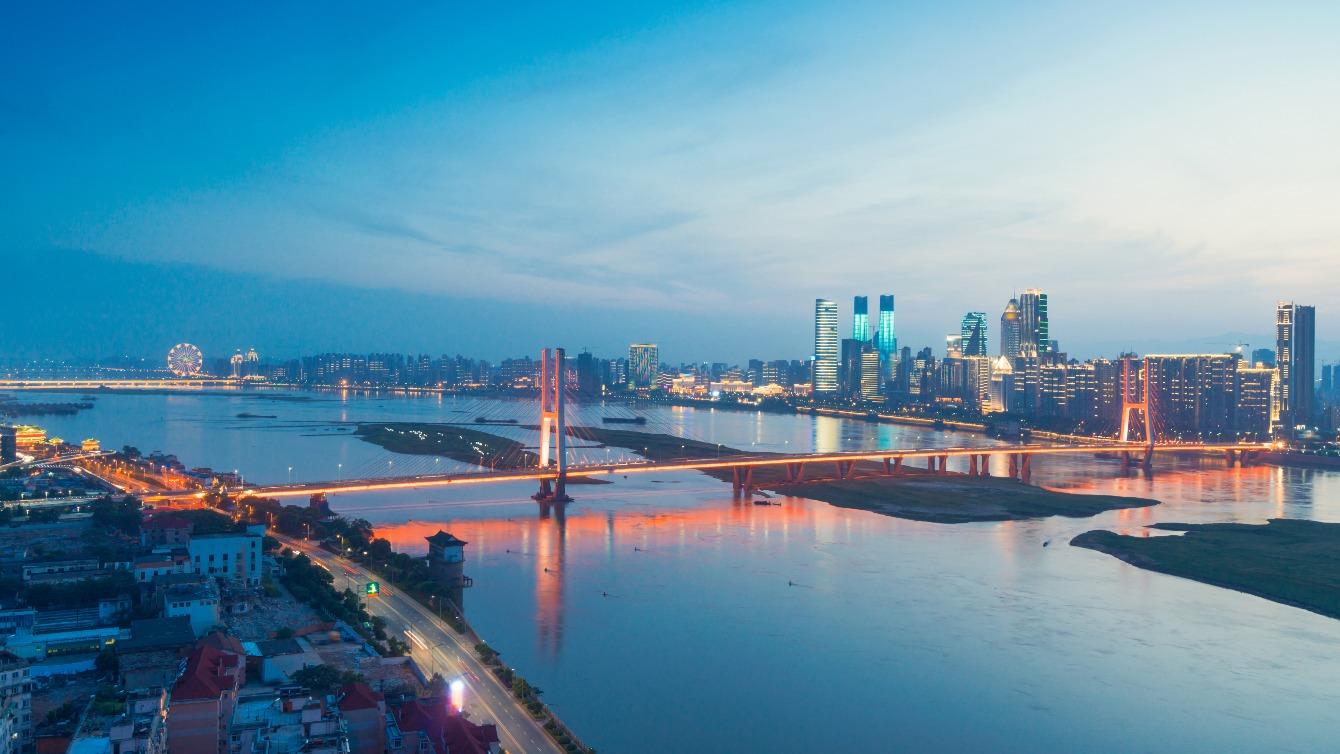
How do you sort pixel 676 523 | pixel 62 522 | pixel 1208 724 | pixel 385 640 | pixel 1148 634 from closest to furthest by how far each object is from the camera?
pixel 1208 724 → pixel 385 640 → pixel 1148 634 → pixel 62 522 → pixel 676 523

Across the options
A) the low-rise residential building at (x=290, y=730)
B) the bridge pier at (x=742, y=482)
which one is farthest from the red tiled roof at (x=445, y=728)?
the bridge pier at (x=742, y=482)

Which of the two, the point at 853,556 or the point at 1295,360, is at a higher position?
the point at 1295,360

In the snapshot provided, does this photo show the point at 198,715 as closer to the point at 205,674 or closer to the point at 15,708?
the point at 205,674

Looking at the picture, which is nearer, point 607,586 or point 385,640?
point 385,640

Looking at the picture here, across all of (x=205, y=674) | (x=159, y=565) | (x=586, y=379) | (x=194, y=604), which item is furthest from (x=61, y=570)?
(x=586, y=379)

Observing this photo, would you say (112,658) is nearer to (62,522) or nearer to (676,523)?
(62,522)

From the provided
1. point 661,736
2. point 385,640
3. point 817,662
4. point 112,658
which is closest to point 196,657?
point 112,658

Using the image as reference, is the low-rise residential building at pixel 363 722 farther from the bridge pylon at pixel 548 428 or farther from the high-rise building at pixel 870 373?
the high-rise building at pixel 870 373

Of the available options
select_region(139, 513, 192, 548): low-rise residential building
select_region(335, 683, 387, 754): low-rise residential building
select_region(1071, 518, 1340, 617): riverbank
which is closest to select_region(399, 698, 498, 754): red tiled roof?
select_region(335, 683, 387, 754): low-rise residential building
